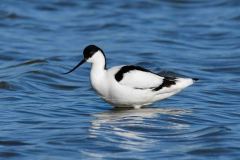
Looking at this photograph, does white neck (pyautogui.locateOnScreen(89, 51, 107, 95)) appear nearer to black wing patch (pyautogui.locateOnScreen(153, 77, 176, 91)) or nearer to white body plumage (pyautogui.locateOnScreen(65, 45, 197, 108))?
white body plumage (pyautogui.locateOnScreen(65, 45, 197, 108))

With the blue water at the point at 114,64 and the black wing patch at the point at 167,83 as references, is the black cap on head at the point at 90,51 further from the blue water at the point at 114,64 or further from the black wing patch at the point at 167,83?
the black wing patch at the point at 167,83

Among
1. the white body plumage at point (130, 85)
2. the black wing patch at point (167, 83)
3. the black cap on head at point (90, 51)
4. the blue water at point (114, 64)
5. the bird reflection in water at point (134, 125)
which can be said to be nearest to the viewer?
the blue water at point (114, 64)

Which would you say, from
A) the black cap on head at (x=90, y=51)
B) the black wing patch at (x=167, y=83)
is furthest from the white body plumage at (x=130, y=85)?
the black cap on head at (x=90, y=51)

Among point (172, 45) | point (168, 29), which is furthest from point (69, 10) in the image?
→ point (172, 45)

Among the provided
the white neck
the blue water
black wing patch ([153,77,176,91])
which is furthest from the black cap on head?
black wing patch ([153,77,176,91])

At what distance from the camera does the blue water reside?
9.57m

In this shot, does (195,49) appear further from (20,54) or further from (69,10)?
(69,10)

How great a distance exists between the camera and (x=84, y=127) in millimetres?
10391

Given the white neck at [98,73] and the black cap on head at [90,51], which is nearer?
the white neck at [98,73]

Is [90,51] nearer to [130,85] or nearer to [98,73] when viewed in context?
[98,73]

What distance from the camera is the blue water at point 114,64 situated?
957 centimetres

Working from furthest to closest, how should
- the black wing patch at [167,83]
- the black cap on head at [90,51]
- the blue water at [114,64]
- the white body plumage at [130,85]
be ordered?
1. the black cap on head at [90,51]
2. the black wing patch at [167,83]
3. the white body plumage at [130,85]
4. the blue water at [114,64]

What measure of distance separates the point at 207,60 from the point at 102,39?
264cm

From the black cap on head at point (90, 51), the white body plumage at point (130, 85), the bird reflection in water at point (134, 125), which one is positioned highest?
the black cap on head at point (90, 51)
